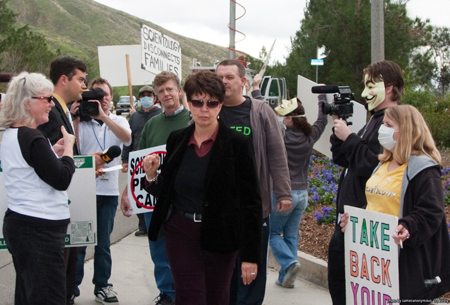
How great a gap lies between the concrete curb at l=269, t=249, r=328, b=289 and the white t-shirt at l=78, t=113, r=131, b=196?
2287 mm

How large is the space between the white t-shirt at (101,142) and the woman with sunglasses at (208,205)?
1.68 metres

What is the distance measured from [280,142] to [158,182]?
110cm

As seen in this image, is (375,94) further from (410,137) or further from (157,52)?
(157,52)

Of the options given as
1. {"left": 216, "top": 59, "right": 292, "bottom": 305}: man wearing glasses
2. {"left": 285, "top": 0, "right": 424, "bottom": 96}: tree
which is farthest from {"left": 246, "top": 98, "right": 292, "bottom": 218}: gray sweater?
{"left": 285, "top": 0, "right": 424, "bottom": 96}: tree

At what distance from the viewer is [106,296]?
207 inches

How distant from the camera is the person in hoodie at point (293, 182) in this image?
19.1ft

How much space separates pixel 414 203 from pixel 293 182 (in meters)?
2.64

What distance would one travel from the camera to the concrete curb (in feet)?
19.7

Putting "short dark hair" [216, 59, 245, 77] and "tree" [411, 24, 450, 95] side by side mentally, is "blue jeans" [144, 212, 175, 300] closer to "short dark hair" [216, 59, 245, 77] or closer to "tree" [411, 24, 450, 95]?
"short dark hair" [216, 59, 245, 77]

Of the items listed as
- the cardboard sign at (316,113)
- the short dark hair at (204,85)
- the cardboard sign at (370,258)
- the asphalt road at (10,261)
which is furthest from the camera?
the asphalt road at (10,261)

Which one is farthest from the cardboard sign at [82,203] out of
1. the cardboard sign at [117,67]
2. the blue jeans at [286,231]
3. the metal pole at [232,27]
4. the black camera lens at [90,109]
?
the metal pole at [232,27]

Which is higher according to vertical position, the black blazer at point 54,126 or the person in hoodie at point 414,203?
the black blazer at point 54,126

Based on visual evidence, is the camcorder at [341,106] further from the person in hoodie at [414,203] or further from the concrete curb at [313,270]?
the concrete curb at [313,270]

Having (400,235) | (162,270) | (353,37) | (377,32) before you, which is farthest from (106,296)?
(353,37)
